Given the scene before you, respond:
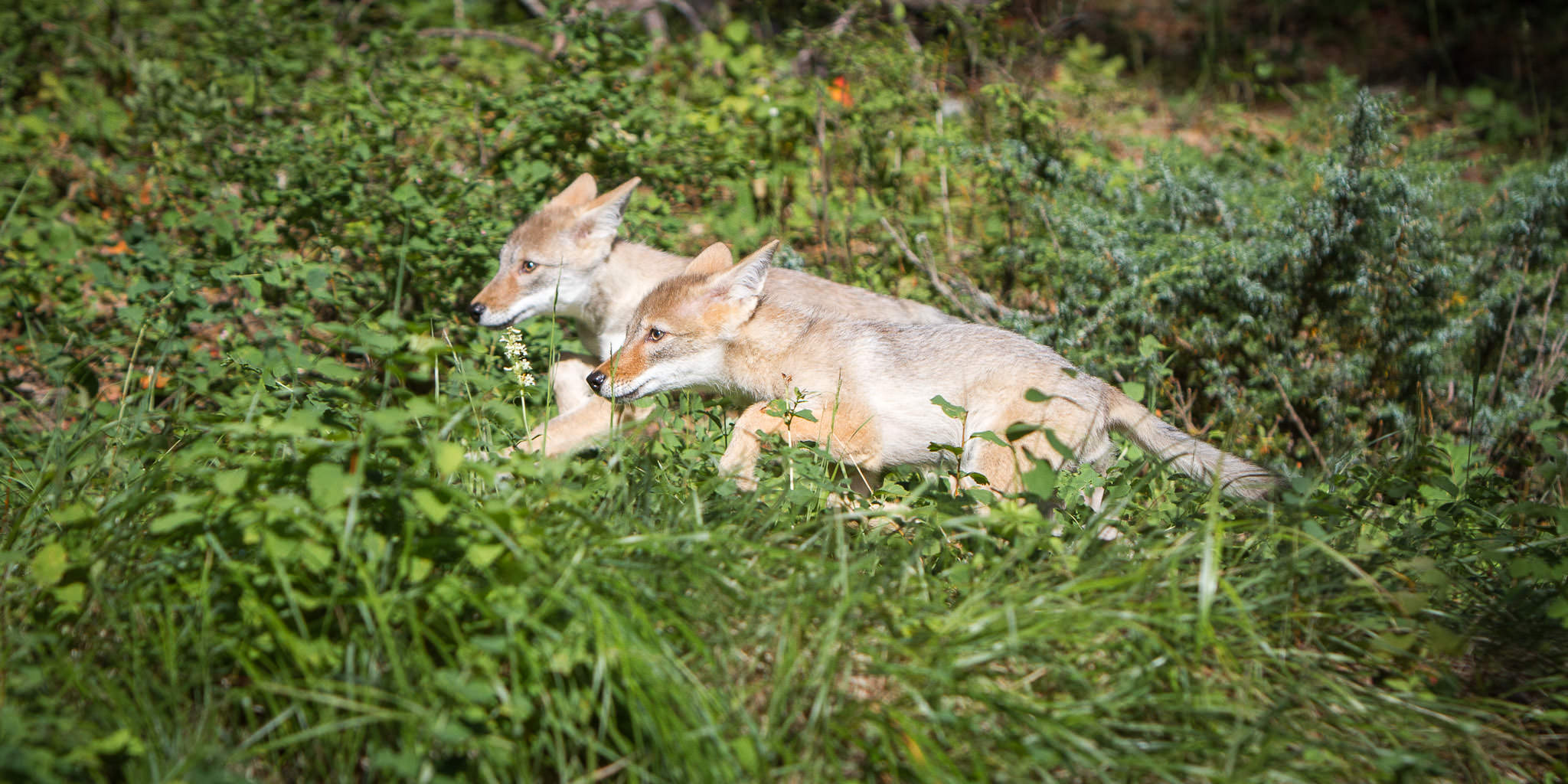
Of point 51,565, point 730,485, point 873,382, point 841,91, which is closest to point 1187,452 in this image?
point 873,382

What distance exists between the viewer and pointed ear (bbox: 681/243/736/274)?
15.3 feet

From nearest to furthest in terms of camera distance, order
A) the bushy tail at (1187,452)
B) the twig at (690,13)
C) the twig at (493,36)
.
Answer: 1. the bushy tail at (1187,452)
2. the twig at (493,36)
3. the twig at (690,13)

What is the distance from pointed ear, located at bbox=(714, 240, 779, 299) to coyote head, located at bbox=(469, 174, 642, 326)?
1171mm

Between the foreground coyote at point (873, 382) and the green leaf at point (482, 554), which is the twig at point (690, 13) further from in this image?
the green leaf at point (482, 554)

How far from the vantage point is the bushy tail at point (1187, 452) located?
3.58 m

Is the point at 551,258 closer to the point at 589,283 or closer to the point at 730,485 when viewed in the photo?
the point at 589,283

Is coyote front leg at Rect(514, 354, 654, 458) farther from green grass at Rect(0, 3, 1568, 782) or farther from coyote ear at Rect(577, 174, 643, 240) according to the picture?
coyote ear at Rect(577, 174, 643, 240)

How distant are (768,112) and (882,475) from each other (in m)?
2.95

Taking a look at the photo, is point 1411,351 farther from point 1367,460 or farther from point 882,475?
point 882,475

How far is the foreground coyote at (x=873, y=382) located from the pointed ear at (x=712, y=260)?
24cm

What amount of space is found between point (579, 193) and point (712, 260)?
1.18 metres

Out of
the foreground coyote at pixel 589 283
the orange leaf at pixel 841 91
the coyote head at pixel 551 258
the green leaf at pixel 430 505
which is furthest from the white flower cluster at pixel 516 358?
the orange leaf at pixel 841 91

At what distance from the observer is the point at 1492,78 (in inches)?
381

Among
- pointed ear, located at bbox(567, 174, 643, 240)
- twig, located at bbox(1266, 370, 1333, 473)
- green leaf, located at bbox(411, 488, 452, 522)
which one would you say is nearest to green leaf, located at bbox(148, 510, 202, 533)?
green leaf, located at bbox(411, 488, 452, 522)
